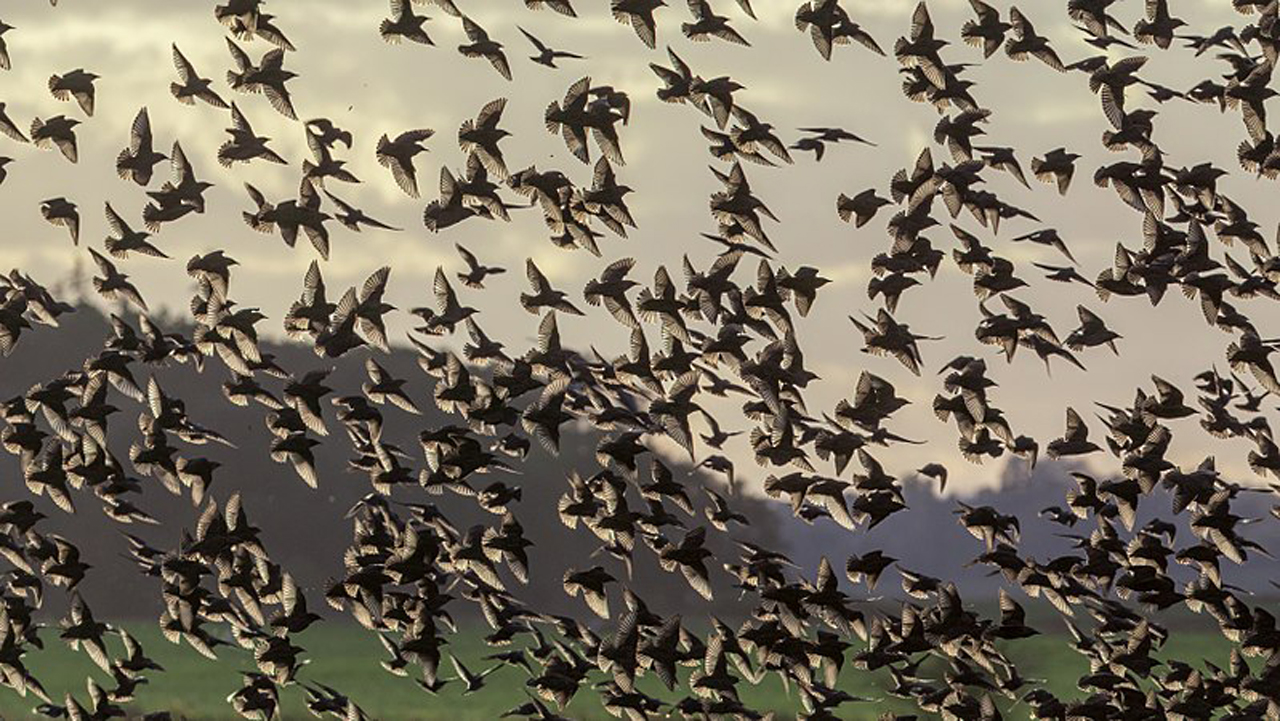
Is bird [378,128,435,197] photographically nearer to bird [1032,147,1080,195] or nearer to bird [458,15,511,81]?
bird [458,15,511,81]

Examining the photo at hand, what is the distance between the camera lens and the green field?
35781 mm

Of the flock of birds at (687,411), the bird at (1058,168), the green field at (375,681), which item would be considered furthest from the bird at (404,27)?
the green field at (375,681)

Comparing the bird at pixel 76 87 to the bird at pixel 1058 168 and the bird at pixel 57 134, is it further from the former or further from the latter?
the bird at pixel 1058 168

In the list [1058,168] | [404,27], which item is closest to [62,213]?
[404,27]

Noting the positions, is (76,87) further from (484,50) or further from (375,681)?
(375,681)

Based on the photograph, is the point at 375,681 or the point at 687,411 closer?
the point at 687,411

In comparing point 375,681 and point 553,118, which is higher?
point 375,681

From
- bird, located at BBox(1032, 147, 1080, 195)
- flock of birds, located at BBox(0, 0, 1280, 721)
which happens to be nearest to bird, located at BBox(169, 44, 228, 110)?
flock of birds, located at BBox(0, 0, 1280, 721)

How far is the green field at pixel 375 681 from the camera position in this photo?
35.8m

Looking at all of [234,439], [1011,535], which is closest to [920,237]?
[1011,535]

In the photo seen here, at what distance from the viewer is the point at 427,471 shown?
20.7 m

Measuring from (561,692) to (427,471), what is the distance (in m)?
2.94

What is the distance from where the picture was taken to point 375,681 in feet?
131

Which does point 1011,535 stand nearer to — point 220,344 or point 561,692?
point 561,692
